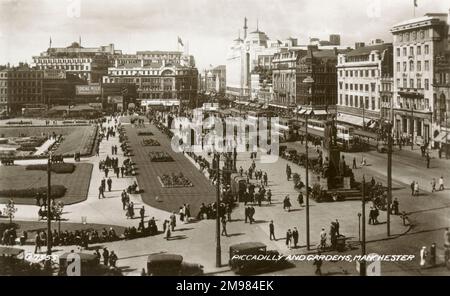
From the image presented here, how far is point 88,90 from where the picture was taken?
16588 centimetres

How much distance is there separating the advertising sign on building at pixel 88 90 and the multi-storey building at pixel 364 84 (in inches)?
3194

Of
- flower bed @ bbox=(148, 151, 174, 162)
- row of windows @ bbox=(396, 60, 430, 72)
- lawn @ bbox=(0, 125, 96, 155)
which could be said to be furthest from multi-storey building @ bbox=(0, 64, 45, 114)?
row of windows @ bbox=(396, 60, 430, 72)

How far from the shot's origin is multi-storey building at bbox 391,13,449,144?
2867 inches

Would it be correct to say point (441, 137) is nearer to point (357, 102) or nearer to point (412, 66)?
point (412, 66)

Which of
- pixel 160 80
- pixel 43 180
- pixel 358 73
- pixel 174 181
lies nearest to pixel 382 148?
pixel 174 181

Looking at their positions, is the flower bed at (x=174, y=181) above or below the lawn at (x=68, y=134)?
below

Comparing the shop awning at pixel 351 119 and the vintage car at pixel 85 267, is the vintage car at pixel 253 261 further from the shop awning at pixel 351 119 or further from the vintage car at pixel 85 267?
the shop awning at pixel 351 119

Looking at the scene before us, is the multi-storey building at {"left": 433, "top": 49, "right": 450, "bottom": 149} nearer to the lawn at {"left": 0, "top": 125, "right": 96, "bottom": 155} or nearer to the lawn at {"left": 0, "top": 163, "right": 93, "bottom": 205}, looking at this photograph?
the lawn at {"left": 0, "top": 163, "right": 93, "bottom": 205}

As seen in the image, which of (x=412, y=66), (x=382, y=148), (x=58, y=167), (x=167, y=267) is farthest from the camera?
(x=412, y=66)

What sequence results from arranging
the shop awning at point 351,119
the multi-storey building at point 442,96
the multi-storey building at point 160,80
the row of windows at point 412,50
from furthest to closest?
the multi-storey building at point 160,80 → the shop awning at point 351,119 → the row of windows at point 412,50 → the multi-storey building at point 442,96

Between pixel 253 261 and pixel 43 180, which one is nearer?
pixel 253 261

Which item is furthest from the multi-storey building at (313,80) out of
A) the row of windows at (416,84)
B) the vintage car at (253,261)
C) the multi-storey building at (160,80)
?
the vintage car at (253,261)

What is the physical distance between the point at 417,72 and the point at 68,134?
2410 inches

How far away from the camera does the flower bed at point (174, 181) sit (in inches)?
2010
